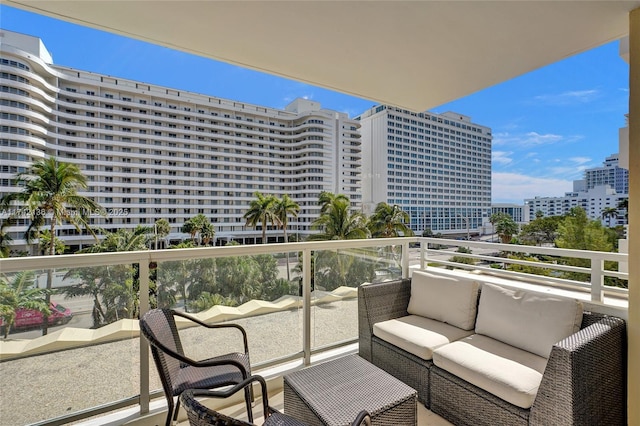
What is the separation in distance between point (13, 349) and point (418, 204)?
147 ft

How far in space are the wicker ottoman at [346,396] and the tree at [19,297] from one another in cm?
145

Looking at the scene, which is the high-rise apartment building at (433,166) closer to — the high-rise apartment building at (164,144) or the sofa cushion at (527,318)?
Answer: the high-rise apartment building at (164,144)

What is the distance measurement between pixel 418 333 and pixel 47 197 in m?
30.1

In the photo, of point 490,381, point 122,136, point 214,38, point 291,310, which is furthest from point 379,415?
point 122,136

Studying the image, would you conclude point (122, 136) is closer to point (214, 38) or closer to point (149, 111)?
point (149, 111)

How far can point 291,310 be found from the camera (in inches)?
104

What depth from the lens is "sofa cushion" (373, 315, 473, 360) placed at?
2.14 metres

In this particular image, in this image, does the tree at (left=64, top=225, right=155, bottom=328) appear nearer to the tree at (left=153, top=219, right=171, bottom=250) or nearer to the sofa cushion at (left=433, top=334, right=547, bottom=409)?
the sofa cushion at (left=433, top=334, right=547, bottom=409)

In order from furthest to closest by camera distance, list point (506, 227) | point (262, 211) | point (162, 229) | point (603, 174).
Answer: point (162, 229), point (506, 227), point (262, 211), point (603, 174)

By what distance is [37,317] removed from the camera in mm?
1718

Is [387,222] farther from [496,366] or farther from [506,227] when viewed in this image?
[496,366]

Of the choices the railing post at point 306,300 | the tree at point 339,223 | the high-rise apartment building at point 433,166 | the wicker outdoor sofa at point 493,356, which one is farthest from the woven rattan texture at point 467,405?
the high-rise apartment building at point 433,166

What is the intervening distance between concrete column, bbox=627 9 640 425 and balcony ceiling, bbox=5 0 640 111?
0.25 m

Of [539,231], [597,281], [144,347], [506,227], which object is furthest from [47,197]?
[539,231]
